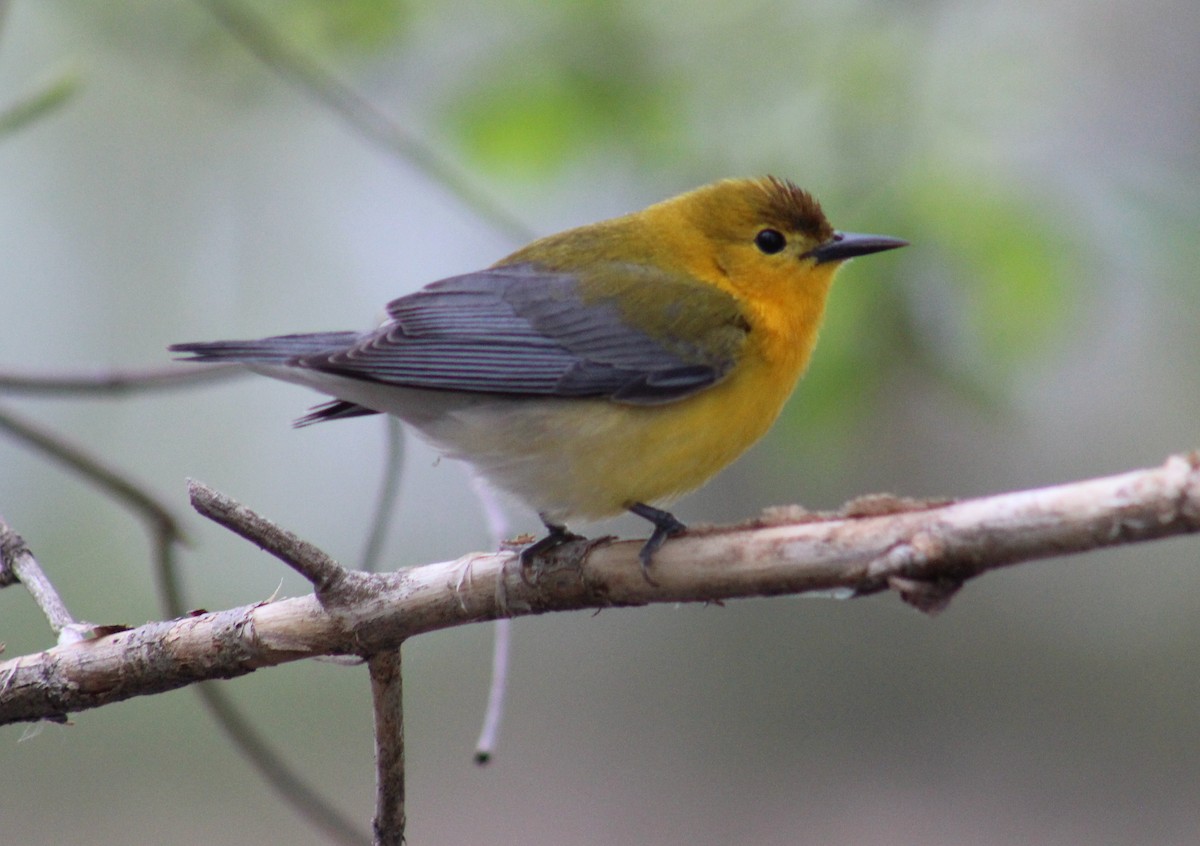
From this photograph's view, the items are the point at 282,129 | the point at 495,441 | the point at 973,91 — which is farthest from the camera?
the point at 282,129

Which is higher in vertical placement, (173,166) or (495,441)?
(173,166)

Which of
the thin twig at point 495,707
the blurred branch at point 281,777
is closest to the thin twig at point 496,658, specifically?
the thin twig at point 495,707

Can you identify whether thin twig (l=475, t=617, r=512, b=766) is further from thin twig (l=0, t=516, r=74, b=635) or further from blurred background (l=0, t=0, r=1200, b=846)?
blurred background (l=0, t=0, r=1200, b=846)

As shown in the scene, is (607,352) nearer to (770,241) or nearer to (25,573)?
(770,241)

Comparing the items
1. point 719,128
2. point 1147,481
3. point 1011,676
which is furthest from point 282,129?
point 1147,481

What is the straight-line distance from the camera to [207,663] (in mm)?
3143

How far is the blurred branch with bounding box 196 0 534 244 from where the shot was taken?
479 cm

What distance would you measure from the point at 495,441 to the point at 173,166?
5.95 metres

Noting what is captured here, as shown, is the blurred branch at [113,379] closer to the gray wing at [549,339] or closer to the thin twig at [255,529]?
the gray wing at [549,339]

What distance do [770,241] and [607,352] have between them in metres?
0.91

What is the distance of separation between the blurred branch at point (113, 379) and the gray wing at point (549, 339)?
1.98 feet

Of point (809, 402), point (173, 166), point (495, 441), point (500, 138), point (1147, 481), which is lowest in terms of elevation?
point (1147, 481)

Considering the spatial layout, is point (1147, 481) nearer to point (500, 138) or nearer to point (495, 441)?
point (495, 441)

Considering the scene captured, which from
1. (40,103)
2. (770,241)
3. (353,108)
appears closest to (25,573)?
(40,103)
